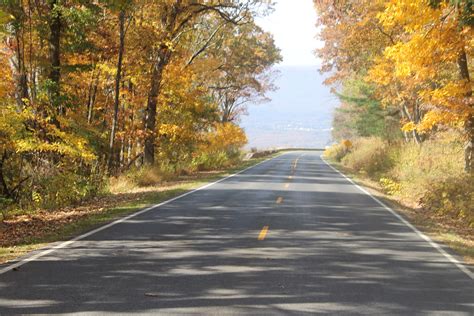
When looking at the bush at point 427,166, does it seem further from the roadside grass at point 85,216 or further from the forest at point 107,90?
the forest at point 107,90

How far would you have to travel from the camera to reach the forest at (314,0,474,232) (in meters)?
14.7

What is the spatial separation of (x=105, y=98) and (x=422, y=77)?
16435 mm

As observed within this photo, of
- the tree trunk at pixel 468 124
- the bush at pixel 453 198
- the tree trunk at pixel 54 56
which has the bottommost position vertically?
the bush at pixel 453 198

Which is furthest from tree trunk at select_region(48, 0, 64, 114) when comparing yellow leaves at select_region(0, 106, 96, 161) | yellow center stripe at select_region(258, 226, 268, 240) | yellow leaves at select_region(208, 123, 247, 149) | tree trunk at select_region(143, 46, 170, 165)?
yellow leaves at select_region(208, 123, 247, 149)

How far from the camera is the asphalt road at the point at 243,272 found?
605cm

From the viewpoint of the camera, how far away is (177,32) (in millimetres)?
27562


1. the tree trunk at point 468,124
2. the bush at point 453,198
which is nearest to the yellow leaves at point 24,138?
the bush at point 453,198

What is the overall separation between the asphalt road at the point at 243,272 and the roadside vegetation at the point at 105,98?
2.95 metres

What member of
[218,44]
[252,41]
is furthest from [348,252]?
[252,41]

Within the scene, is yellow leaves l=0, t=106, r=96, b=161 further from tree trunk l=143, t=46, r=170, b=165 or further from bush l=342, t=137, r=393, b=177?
bush l=342, t=137, r=393, b=177

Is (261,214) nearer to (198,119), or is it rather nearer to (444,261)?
(444,261)

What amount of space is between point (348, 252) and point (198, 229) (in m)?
3.51

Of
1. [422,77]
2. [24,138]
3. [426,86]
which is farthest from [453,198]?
[24,138]

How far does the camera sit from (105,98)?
27766mm
